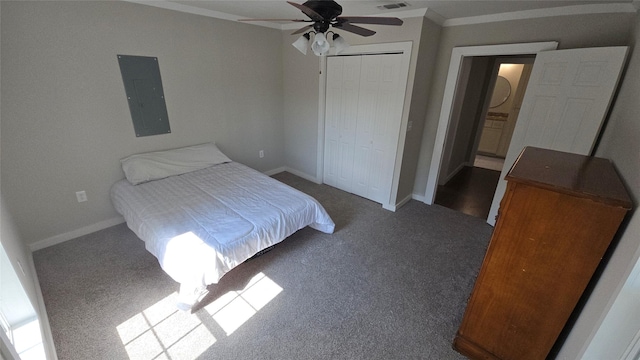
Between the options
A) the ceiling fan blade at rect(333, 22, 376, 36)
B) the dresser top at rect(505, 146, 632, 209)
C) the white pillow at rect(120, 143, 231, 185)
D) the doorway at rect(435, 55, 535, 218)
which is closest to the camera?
the dresser top at rect(505, 146, 632, 209)

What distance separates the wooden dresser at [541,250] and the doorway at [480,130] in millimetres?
2053

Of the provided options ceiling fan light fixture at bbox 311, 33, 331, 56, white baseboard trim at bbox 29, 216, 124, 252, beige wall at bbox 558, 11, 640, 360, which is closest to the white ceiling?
ceiling fan light fixture at bbox 311, 33, 331, 56

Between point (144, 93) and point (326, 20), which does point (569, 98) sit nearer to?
point (326, 20)

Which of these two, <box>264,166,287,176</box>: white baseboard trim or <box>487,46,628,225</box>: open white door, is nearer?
<box>487,46,628,225</box>: open white door

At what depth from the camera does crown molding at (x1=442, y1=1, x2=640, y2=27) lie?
202 cm

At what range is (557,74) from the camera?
226 centimetres

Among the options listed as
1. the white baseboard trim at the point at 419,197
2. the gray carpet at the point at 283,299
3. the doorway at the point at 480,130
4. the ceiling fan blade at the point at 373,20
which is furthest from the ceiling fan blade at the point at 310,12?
the white baseboard trim at the point at 419,197

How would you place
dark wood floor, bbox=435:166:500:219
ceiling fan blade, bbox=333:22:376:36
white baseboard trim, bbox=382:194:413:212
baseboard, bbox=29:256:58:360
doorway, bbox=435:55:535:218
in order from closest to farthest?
1. baseboard, bbox=29:256:58:360
2. ceiling fan blade, bbox=333:22:376:36
3. white baseboard trim, bbox=382:194:413:212
4. dark wood floor, bbox=435:166:500:219
5. doorway, bbox=435:55:535:218

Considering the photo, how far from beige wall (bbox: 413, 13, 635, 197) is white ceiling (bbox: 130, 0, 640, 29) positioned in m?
0.08

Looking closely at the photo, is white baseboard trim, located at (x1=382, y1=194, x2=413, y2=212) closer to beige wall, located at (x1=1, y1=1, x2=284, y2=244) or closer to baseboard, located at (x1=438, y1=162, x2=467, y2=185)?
baseboard, located at (x1=438, y1=162, x2=467, y2=185)

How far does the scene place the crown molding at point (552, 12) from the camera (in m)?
2.02

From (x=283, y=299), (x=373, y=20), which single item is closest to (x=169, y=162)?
(x=283, y=299)

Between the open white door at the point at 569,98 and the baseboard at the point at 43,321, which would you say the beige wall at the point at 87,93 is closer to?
the baseboard at the point at 43,321

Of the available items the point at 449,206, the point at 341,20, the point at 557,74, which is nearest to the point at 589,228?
the point at 341,20
